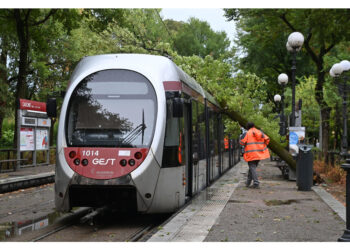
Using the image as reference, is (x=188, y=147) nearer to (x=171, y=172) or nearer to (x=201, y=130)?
(x=171, y=172)

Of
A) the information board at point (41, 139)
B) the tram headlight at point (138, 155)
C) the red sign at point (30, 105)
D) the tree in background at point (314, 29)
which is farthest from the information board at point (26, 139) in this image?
the tram headlight at point (138, 155)

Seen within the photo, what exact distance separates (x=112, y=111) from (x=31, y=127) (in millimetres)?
13128

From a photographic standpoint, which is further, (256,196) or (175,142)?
(256,196)

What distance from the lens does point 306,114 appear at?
34.9 meters

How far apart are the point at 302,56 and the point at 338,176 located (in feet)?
64.4

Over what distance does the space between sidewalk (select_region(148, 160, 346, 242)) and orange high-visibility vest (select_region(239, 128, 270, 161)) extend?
48.3 inches

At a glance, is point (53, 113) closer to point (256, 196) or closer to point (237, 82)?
point (256, 196)

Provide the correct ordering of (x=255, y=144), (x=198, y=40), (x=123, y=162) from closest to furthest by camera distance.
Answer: (x=123, y=162)
(x=255, y=144)
(x=198, y=40)

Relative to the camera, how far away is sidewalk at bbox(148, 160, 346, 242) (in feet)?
23.7

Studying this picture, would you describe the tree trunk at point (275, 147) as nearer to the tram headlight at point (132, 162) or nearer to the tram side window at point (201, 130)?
the tram side window at point (201, 130)

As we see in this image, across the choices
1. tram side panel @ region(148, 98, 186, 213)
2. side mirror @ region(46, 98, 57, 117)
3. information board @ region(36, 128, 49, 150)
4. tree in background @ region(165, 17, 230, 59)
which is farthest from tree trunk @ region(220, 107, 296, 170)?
tree in background @ region(165, 17, 230, 59)

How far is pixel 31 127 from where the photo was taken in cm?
2148

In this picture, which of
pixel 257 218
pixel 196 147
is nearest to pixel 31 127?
pixel 196 147
